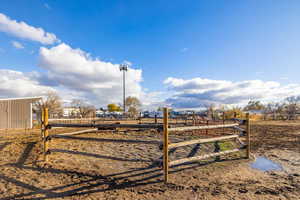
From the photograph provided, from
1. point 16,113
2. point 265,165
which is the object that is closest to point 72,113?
point 16,113

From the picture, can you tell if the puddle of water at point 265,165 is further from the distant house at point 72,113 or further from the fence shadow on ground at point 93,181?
the distant house at point 72,113

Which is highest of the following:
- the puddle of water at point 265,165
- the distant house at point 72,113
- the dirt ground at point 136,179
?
the distant house at point 72,113

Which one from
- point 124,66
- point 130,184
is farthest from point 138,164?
point 124,66

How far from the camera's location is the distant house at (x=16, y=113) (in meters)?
15.6

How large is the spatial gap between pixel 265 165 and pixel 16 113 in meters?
20.3

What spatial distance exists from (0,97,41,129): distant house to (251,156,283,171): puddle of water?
18658mm

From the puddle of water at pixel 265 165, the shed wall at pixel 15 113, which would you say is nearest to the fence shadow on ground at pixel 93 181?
the puddle of water at pixel 265 165

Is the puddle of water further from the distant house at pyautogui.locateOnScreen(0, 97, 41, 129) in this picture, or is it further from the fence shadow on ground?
the distant house at pyautogui.locateOnScreen(0, 97, 41, 129)

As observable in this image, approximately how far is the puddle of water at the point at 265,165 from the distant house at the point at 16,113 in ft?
61.2

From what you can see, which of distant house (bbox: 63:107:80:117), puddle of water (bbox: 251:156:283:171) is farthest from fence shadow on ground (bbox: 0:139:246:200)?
distant house (bbox: 63:107:80:117)

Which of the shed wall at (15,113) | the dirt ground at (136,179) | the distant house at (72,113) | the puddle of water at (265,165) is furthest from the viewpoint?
the distant house at (72,113)

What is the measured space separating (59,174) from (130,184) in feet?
6.35

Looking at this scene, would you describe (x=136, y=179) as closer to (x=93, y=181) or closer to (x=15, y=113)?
(x=93, y=181)

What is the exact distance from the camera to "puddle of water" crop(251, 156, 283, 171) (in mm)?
4688
